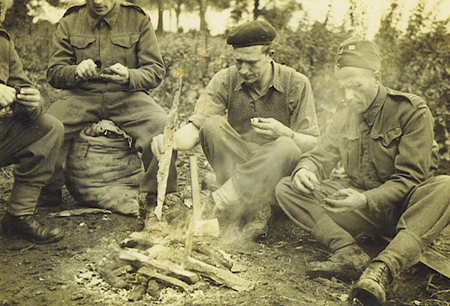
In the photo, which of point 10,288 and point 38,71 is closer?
point 10,288

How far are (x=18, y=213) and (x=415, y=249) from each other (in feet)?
8.34

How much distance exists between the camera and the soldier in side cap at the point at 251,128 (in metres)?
3.17

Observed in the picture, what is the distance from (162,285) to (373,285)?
1.15 meters

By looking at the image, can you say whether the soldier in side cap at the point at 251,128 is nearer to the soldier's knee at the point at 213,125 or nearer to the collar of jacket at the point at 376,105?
the soldier's knee at the point at 213,125

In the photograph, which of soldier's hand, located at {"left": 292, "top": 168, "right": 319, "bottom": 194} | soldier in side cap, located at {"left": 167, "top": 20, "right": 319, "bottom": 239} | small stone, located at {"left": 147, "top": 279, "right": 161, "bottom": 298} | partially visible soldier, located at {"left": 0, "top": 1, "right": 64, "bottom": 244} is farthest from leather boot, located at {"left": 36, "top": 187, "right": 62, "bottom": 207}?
soldier's hand, located at {"left": 292, "top": 168, "right": 319, "bottom": 194}

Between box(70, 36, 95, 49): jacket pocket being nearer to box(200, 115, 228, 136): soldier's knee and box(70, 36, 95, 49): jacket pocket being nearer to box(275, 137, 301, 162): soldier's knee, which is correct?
box(200, 115, 228, 136): soldier's knee

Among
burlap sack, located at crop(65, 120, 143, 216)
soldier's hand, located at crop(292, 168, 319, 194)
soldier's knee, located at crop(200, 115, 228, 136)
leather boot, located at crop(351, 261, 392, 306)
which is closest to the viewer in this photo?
leather boot, located at crop(351, 261, 392, 306)

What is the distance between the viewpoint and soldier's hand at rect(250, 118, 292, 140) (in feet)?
10.5

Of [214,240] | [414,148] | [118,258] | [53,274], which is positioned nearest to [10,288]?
[53,274]

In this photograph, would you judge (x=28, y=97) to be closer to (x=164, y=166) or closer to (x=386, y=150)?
(x=164, y=166)

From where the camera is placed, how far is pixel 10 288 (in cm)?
238

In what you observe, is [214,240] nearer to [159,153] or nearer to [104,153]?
[159,153]

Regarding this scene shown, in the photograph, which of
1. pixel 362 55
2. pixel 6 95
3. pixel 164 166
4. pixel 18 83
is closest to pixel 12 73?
pixel 18 83

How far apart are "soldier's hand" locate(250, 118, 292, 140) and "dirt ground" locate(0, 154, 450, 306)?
0.71 meters
